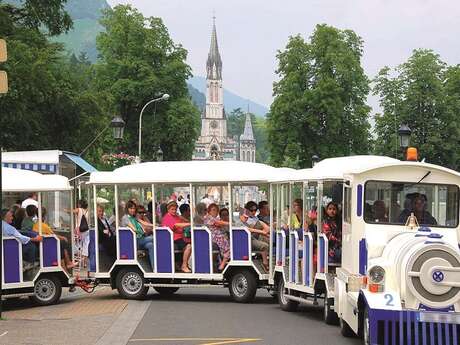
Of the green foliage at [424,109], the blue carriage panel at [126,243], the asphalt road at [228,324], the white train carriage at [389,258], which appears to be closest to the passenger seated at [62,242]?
the blue carriage panel at [126,243]

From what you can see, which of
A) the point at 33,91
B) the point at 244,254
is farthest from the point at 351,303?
the point at 33,91

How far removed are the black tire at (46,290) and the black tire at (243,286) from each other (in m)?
3.50

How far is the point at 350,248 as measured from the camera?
46.9ft

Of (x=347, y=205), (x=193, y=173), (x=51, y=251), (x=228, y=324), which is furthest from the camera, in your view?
(x=193, y=173)

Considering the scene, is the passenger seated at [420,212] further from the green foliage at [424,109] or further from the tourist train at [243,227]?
the green foliage at [424,109]

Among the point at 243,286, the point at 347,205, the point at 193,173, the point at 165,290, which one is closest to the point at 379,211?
the point at 347,205

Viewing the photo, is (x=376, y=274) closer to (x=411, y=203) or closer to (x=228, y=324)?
(x=411, y=203)

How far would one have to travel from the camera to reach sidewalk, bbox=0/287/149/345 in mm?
14298

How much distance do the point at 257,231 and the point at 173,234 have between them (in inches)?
68.7

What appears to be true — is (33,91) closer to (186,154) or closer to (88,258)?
(88,258)

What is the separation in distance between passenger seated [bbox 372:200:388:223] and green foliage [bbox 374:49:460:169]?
5513cm

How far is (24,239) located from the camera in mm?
18891

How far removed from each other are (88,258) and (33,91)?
51.2 ft

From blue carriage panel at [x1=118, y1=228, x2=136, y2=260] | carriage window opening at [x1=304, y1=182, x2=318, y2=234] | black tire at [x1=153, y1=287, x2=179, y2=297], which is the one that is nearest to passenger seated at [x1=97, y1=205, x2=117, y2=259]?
blue carriage panel at [x1=118, y1=228, x2=136, y2=260]
